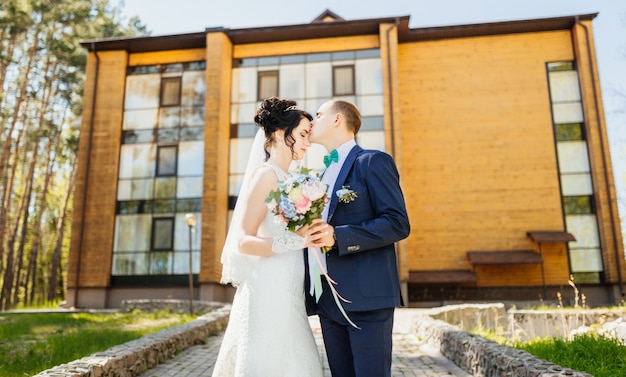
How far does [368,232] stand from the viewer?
278cm

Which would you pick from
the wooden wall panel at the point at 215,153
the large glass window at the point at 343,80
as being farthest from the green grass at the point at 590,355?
the large glass window at the point at 343,80

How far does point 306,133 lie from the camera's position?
11.0 ft

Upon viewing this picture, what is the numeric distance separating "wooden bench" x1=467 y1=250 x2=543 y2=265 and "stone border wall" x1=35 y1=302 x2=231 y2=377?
12.6 meters

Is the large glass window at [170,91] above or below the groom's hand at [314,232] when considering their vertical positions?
above

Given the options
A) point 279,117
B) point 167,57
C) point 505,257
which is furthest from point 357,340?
point 167,57

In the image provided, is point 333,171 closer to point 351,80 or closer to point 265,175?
point 265,175

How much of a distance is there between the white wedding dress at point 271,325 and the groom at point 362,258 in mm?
142

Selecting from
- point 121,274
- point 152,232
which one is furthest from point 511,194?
point 121,274

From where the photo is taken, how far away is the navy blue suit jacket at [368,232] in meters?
2.79

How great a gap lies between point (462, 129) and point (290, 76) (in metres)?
7.54

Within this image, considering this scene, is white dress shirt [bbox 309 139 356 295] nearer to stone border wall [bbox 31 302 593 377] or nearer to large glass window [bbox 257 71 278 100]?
stone border wall [bbox 31 302 593 377]

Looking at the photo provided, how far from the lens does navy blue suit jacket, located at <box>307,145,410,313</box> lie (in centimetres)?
279

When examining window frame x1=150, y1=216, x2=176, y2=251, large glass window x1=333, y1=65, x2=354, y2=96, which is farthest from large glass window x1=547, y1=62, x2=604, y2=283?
window frame x1=150, y1=216, x2=176, y2=251

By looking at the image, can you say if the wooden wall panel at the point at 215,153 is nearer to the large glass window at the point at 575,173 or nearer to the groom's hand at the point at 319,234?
the large glass window at the point at 575,173
